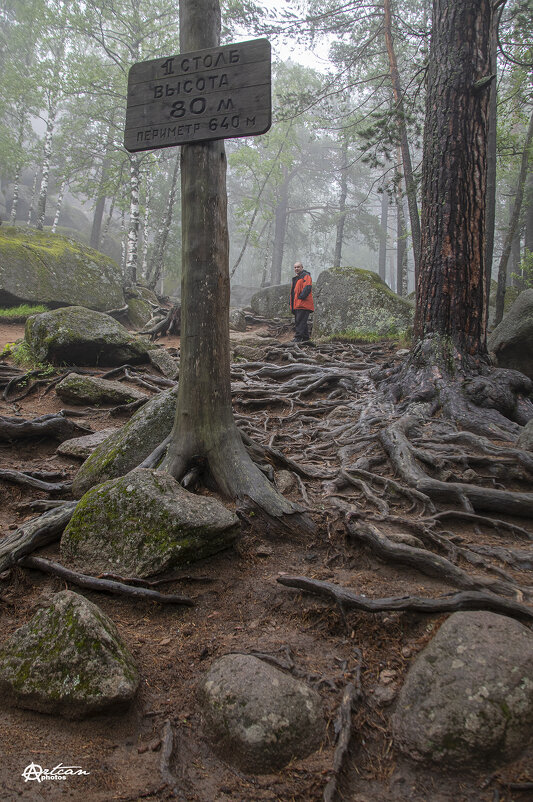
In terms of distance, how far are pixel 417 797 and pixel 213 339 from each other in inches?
123

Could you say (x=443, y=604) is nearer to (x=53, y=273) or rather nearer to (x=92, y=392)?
(x=92, y=392)

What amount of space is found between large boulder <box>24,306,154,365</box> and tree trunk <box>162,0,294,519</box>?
5478 millimetres

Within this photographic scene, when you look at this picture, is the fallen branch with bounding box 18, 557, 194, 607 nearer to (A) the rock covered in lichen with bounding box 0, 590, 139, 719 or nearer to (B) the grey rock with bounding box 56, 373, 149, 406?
(A) the rock covered in lichen with bounding box 0, 590, 139, 719

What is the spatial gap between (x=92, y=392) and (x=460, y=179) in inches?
243

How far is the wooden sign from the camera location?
3.15 m

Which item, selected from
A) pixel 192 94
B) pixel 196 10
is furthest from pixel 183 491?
pixel 196 10

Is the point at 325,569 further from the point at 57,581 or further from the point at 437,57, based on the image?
the point at 437,57

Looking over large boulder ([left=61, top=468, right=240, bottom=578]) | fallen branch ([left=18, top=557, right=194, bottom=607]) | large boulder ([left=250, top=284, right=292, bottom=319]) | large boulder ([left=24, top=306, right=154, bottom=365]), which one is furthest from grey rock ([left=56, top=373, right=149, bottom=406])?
large boulder ([left=250, top=284, right=292, bottom=319])

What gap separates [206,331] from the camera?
379 centimetres

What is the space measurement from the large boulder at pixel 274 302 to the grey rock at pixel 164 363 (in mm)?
9448

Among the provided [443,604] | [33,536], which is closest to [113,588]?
[33,536]

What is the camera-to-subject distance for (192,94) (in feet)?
10.8

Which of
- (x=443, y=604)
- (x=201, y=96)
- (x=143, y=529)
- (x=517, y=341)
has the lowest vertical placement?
(x=443, y=604)

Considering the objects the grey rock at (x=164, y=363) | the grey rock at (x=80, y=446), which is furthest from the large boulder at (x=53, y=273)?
the grey rock at (x=80, y=446)
